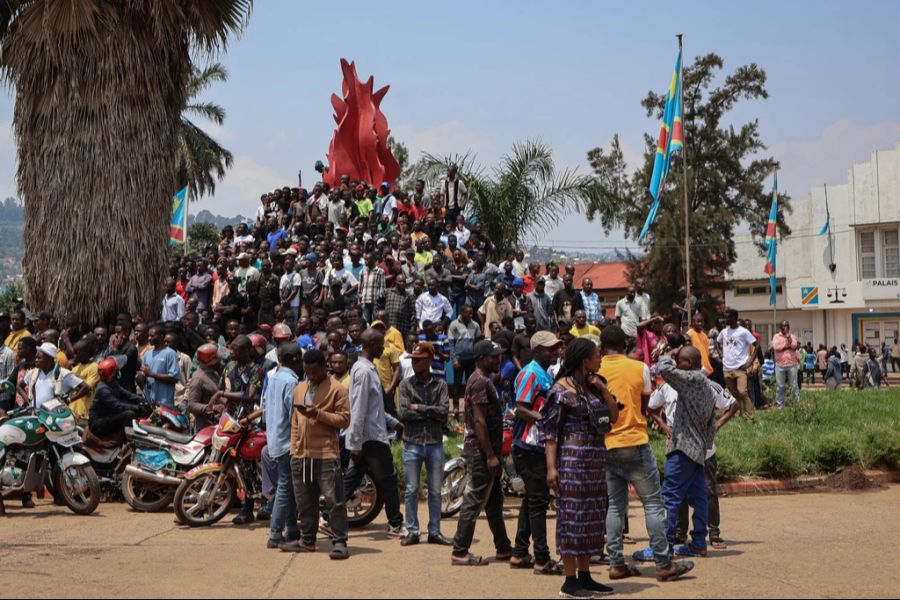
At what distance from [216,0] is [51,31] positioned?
2.69 m

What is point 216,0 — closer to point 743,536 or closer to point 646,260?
point 743,536

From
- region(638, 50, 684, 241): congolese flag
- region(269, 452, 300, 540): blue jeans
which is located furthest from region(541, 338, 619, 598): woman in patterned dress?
region(638, 50, 684, 241): congolese flag

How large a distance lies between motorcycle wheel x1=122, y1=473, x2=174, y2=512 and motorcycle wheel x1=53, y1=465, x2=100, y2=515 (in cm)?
33

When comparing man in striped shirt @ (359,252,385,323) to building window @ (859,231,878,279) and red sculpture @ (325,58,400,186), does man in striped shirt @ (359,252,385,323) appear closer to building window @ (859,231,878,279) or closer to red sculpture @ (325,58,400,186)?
red sculpture @ (325,58,400,186)

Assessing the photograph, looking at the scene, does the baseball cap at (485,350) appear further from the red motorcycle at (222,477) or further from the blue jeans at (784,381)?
the blue jeans at (784,381)

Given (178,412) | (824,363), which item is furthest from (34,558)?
(824,363)

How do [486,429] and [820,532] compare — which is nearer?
[486,429]

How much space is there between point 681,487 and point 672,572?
845 millimetres

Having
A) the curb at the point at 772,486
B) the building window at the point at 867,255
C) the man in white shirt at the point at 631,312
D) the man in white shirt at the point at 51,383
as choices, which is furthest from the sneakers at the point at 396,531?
the building window at the point at 867,255

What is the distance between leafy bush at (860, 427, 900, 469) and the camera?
12281 millimetres

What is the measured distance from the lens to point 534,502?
7145 millimetres

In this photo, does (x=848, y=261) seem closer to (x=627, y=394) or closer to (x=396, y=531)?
(x=396, y=531)

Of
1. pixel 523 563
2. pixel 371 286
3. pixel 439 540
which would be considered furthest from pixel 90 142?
pixel 523 563

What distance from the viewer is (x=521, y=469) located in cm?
732
